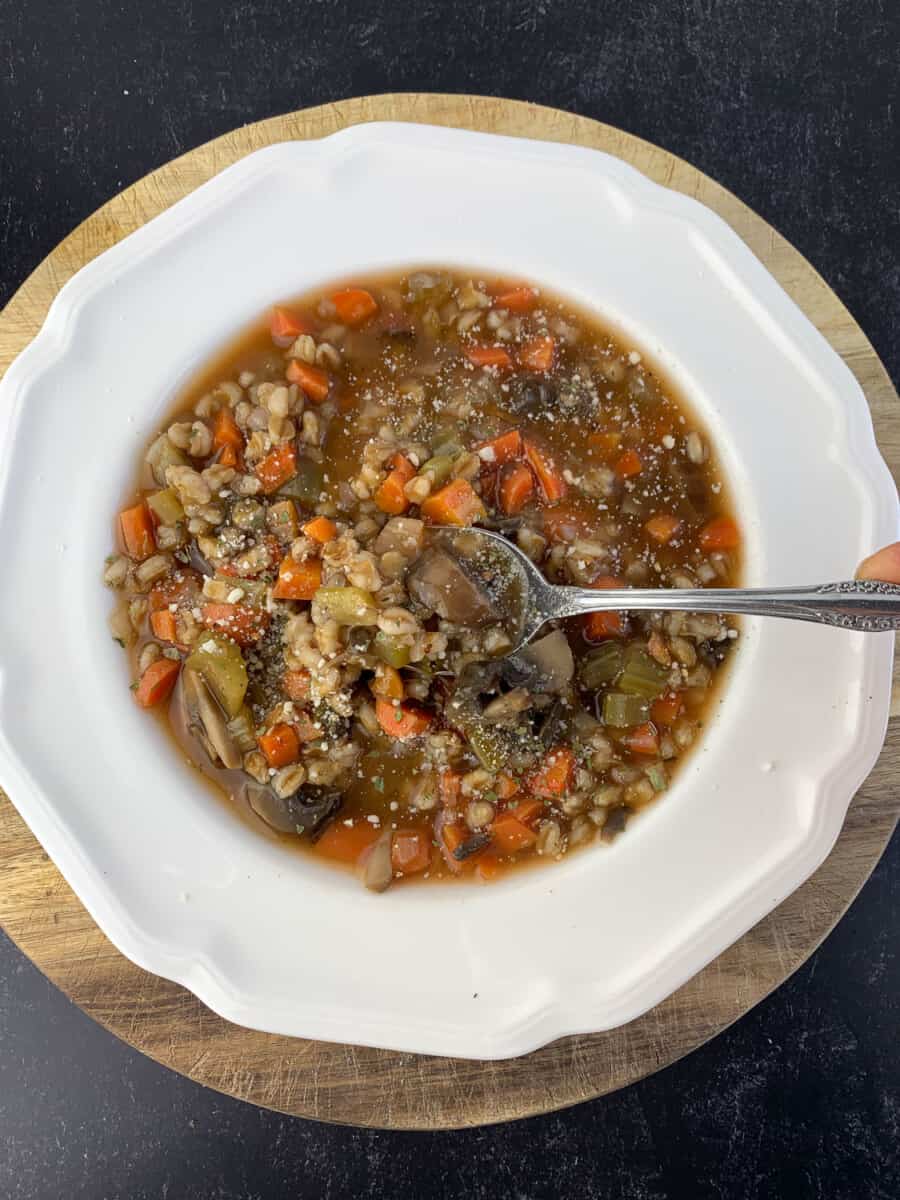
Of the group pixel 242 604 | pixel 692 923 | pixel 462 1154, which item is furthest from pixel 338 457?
pixel 462 1154

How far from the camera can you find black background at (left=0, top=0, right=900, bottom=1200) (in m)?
3.56

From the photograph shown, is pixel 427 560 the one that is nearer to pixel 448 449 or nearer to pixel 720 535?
pixel 448 449

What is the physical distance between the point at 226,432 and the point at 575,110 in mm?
1917

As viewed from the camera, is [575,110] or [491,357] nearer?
[491,357]

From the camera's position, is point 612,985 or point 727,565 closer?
point 612,985

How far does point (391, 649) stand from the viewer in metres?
2.94

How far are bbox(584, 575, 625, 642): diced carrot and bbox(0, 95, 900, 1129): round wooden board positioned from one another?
40.3 inches

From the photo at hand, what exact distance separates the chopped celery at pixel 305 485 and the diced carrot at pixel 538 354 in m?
0.88

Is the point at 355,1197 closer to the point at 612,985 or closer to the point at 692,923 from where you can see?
the point at 612,985

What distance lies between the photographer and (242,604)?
312cm

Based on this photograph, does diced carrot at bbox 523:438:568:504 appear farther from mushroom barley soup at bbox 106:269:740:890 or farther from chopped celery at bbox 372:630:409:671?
chopped celery at bbox 372:630:409:671

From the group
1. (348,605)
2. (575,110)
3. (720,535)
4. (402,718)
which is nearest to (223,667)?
(348,605)

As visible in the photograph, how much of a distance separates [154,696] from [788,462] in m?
2.43

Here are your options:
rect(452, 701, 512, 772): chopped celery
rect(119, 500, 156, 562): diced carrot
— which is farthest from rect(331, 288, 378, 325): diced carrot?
rect(452, 701, 512, 772): chopped celery
